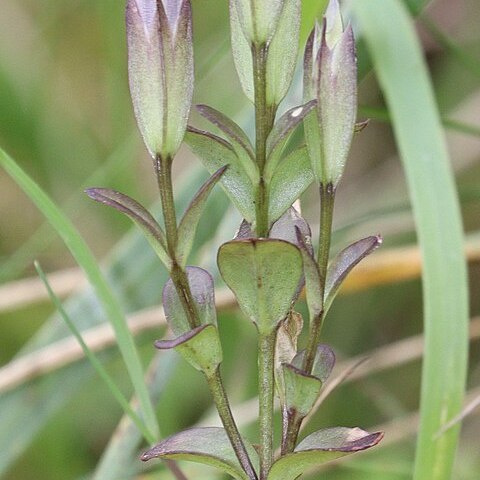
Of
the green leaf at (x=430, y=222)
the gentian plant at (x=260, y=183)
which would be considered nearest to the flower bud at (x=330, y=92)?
the gentian plant at (x=260, y=183)

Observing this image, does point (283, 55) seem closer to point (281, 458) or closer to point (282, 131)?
point (282, 131)

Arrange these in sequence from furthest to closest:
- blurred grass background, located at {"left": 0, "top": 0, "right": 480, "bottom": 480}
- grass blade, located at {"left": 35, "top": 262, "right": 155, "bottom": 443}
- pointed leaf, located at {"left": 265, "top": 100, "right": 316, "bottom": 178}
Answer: blurred grass background, located at {"left": 0, "top": 0, "right": 480, "bottom": 480}, grass blade, located at {"left": 35, "top": 262, "right": 155, "bottom": 443}, pointed leaf, located at {"left": 265, "top": 100, "right": 316, "bottom": 178}

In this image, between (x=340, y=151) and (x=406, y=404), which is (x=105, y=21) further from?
(x=340, y=151)

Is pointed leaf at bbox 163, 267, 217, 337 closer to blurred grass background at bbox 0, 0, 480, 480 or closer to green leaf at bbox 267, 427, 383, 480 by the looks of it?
green leaf at bbox 267, 427, 383, 480

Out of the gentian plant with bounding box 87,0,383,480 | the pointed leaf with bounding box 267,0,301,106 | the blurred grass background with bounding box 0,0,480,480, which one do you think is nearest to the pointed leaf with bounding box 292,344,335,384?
the gentian plant with bounding box 87,0,383,480

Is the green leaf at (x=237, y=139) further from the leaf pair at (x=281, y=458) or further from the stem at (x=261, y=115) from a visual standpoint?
the leaf pair at (x=281, y=458)

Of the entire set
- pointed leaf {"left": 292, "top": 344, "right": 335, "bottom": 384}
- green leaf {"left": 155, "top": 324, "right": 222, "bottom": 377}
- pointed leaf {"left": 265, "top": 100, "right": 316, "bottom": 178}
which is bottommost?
pointed leaf {"left": 292, "top": 344, "right": 335, "bottom": 384}

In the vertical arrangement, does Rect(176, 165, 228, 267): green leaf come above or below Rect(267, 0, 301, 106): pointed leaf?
below
